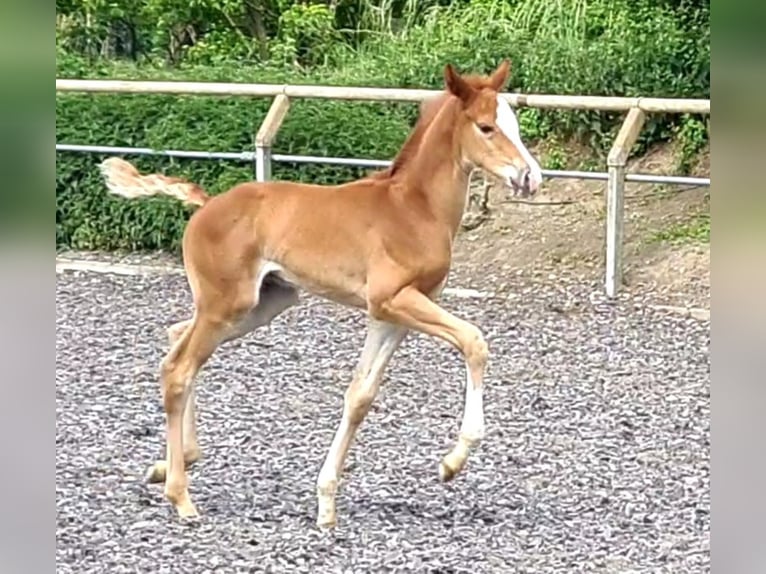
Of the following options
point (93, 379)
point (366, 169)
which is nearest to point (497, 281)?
point (366, 169)

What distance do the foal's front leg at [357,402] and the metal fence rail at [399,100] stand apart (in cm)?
375

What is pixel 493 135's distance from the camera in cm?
411

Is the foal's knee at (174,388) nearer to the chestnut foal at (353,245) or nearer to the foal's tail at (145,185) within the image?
the chestnut foal at (353,245)

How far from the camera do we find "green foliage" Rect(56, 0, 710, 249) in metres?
9.84

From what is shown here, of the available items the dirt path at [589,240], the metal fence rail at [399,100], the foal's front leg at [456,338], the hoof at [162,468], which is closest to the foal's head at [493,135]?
the foal's front leg at [456,338]

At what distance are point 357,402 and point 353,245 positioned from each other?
1.63ft

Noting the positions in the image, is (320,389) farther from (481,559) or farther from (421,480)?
(481,559)

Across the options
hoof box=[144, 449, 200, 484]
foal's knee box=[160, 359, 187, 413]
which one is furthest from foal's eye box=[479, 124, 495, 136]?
hoof box=[144, 449, 200, 484]

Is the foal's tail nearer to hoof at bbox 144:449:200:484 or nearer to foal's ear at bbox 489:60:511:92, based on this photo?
hoof at bbox 144:449:200:484

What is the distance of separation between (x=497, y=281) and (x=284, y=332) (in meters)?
1.91

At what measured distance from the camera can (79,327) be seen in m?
7.98

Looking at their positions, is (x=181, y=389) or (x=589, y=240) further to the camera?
(x=589, y=240)

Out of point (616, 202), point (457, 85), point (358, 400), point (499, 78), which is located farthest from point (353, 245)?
point (616, 202)

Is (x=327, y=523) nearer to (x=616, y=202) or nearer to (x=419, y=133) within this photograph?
(x=419, y=133)
